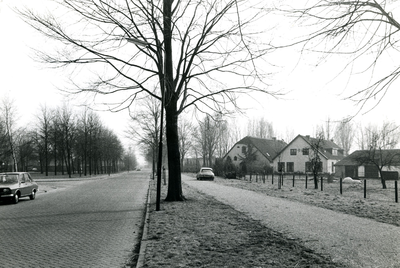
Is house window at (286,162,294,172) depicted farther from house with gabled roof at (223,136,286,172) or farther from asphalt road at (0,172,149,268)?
asphalt road at (0,172,149,268)

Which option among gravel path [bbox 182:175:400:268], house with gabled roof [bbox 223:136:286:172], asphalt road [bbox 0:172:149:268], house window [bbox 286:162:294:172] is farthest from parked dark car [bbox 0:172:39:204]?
house window [bbox 286:162:294:172]

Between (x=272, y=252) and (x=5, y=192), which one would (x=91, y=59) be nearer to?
(x=5, y=192)

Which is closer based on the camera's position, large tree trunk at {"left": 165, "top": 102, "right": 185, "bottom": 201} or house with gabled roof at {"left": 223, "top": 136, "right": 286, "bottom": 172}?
large tree trunk at {"left": 165, "top": 102, "right": 185, "bottom": 201}

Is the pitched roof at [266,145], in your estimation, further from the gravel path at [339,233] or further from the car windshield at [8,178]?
the gravel path at [339,233]

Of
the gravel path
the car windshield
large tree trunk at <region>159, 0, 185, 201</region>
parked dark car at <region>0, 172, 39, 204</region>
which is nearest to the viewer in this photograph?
the gravel path

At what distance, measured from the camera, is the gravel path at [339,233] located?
19.1ft

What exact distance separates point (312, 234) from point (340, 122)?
2.72 meters

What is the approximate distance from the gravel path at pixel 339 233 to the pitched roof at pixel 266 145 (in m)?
51.1

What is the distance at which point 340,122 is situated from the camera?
655cm

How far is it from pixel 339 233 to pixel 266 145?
63.1 metres

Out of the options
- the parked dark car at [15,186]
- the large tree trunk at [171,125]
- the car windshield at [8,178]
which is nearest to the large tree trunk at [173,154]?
the large tree trunk at [171,125]

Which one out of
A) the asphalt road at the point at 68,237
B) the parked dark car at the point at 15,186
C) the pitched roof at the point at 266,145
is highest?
the pitched roof at the point at 266,145

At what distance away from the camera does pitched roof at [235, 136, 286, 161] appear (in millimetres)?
64125

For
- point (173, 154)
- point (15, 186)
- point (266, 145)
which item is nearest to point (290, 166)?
point (266, 145)
